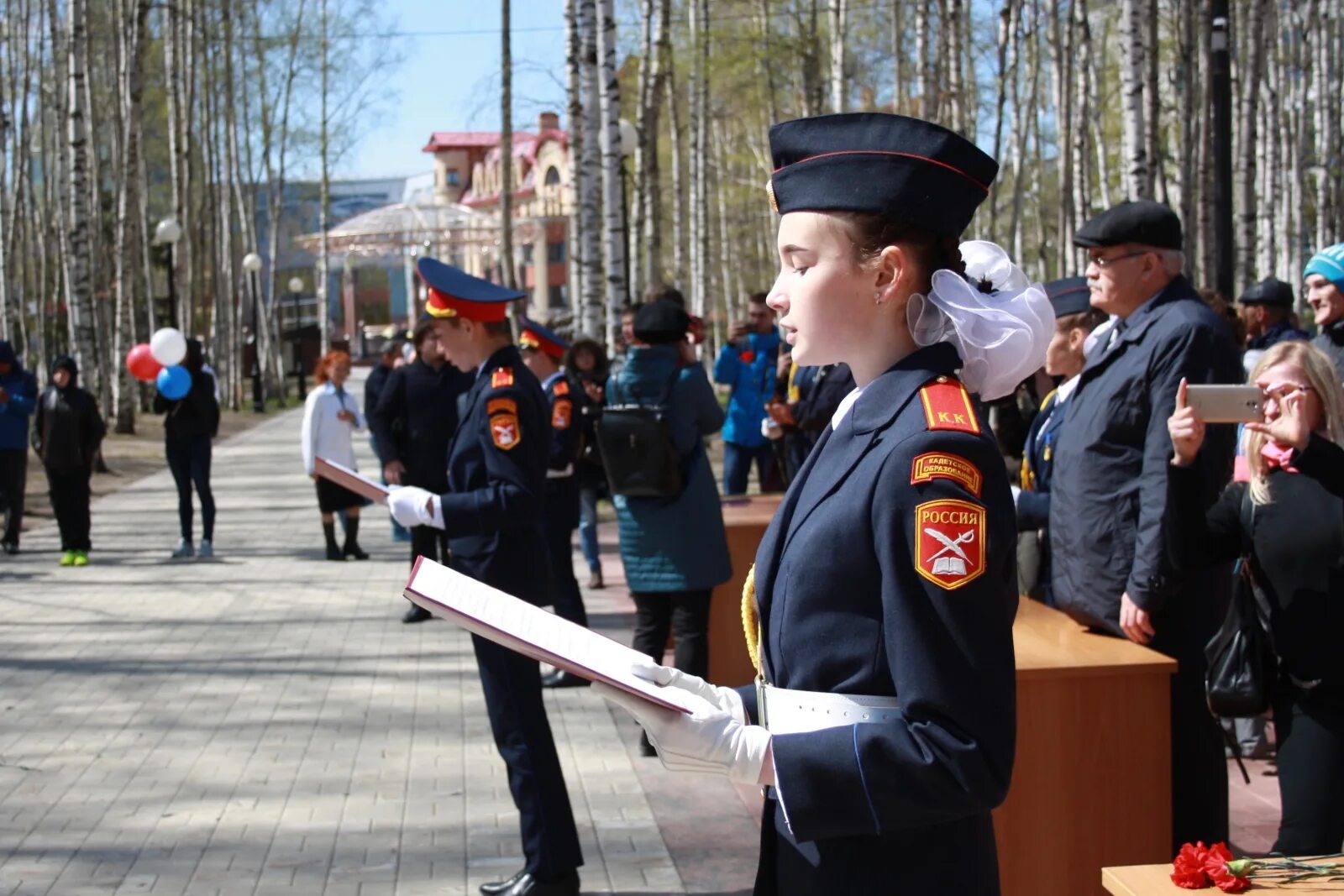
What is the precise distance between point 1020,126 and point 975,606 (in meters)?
29.8

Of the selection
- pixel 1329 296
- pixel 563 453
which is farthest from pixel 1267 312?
pixel 563 453

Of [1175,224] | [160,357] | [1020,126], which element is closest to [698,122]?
[1020,126]

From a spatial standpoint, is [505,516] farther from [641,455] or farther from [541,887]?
[641,455]

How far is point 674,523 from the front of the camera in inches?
273

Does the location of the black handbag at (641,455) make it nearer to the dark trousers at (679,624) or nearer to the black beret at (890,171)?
the dark trousers at (679,624)

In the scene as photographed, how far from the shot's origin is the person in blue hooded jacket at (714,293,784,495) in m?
13.7

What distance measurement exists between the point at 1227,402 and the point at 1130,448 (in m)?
0.69

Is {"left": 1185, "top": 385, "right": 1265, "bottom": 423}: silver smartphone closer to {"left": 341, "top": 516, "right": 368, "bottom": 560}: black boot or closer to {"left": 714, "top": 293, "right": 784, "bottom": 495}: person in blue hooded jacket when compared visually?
{"left": 714, "top": 293, "right": 784, "bottom": 495}: person in blue hooded jacket

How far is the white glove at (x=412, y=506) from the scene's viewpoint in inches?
197

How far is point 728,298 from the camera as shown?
3838 cm

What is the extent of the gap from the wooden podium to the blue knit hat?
2.77 m

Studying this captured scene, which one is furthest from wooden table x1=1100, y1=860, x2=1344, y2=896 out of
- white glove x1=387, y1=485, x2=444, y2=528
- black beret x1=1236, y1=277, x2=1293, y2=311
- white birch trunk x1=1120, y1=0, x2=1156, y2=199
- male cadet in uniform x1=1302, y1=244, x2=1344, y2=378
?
white birch trunk x1=1120, y1=0, x2=1156, y2=199

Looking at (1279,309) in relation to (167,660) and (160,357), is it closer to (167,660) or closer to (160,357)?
(167,660)

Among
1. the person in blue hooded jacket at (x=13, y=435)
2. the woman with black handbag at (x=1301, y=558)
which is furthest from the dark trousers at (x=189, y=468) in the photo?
the woman with black handbag at (x=1301, y=558)
